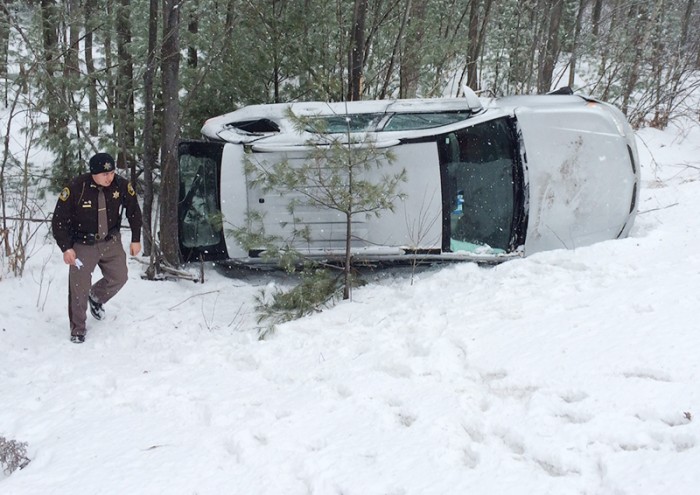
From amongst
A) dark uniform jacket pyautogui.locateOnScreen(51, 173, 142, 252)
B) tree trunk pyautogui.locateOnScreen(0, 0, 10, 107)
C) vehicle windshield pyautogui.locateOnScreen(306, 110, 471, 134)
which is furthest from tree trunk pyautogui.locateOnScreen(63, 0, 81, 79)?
vehicle windshield pyautogui.locateOnScreen(306, 110, 471, 134)

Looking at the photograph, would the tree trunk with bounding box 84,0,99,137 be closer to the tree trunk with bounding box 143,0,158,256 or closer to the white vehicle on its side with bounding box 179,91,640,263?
the tree trunk with bounding box 143,0,158,256

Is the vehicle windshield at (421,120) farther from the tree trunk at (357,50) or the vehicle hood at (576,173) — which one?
the tree trunk at (357,50)

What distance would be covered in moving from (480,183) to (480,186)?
0.11 feet

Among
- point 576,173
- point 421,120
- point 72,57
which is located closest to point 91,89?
point 72,57

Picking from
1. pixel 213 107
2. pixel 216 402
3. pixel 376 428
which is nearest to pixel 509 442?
pixel 376 428

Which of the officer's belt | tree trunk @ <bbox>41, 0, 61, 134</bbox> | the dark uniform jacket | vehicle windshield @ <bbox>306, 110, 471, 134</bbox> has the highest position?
tree trunk @ <bbox>41, 0, 61, 134</bbox>

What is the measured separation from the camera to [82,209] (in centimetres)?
482

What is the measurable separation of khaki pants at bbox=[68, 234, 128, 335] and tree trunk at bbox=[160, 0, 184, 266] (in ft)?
4.47

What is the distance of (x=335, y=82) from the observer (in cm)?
557

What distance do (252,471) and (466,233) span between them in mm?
3930

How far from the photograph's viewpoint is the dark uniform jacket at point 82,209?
477cm

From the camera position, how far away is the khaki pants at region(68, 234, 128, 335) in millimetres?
4945

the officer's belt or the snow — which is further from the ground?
the officer's belt

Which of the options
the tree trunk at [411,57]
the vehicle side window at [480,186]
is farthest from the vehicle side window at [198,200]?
the tree trunk at [411,57]
